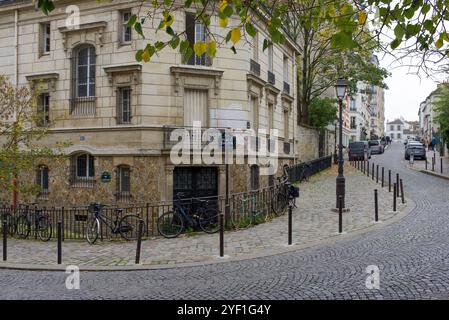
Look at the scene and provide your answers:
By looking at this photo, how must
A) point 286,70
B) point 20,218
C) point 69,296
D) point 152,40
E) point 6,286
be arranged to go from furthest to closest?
1. point 286,70
2. point 152,40
3. point 20,218
4. point 6,286
5. point 69,296

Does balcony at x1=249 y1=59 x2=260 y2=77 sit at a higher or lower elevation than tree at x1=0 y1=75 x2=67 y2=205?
higher

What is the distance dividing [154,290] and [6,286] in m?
2.86

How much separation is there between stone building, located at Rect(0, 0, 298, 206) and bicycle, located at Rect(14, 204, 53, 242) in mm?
3336

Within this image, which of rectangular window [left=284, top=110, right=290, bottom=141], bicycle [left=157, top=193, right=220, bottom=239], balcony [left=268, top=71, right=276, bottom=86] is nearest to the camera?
bicycle [left=157, top=193, right=220, bottom=239]

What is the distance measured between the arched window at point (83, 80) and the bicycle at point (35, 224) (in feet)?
16.6

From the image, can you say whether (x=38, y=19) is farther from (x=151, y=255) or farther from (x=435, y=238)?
(x=435, y=238)

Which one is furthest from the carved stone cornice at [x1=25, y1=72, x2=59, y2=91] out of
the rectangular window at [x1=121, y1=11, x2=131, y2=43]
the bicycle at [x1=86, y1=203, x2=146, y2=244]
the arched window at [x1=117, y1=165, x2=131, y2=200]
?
the bicycle at [x1=86, y1=203, x2=146, y2=244]

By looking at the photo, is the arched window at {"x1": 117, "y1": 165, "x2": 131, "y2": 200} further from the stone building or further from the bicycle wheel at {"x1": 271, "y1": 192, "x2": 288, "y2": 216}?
the bicycle wheel at {"x1": 271, "y1": 192, "x2": 288, "y2": 216}

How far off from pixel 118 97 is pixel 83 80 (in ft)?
6.58

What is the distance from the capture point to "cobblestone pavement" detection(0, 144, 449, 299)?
252 inches

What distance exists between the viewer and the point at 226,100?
17031mm

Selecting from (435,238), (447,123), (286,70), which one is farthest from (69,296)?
(447,123)

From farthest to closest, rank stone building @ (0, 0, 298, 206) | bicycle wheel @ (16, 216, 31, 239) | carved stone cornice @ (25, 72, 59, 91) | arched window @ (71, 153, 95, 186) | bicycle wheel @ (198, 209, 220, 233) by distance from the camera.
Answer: carved stone cornice @ (25, 72, 59, 91), arched window @ (71, 153, 95, 186), stone building @ (0, 0, 298, 206), bicycle wheel @ (16, 216, 31, 239), bicycle wheel @ (198, 209, 220, 233)

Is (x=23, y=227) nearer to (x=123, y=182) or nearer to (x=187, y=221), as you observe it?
(x=123, y=182)
